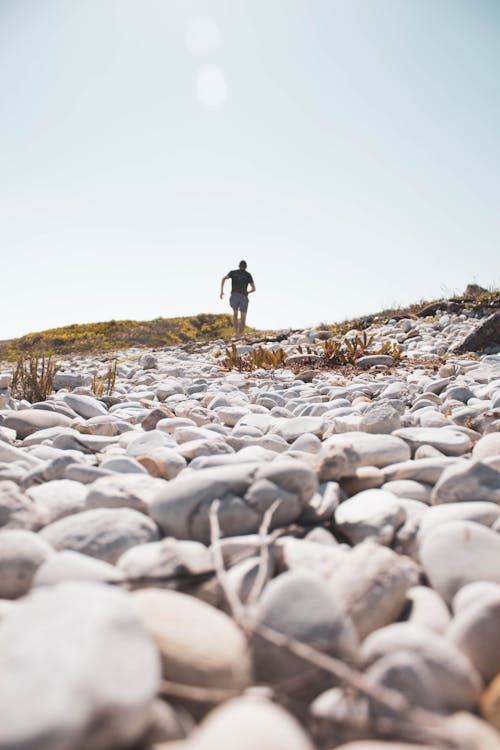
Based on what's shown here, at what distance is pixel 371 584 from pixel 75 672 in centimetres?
66

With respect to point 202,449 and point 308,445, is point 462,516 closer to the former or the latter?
point 308,445

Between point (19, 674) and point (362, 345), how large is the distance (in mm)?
6363

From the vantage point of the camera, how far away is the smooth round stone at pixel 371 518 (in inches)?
56.6

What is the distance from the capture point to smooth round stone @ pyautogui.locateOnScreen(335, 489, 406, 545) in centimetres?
144

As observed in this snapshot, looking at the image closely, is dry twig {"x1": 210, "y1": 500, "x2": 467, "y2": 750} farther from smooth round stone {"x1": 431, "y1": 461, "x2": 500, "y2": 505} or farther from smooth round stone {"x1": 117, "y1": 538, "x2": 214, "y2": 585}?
smooth round stone {"x1": 431, "y1": 461, "x2": 500, "y2": 505}

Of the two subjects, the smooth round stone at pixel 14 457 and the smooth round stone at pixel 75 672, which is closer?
the smooth round stone at pixel 75 672

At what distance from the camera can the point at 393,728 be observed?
74 centimetres

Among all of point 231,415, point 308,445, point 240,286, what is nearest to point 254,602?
point 308,445

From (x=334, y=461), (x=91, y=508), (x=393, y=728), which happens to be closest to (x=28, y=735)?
(x=393, y=728)

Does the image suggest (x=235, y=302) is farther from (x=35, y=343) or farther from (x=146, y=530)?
(x=146, y=530)

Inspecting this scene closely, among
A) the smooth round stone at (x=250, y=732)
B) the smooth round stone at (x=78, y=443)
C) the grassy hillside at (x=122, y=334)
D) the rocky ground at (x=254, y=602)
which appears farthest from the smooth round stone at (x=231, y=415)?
the grassy hillside at (x=122, y=334)

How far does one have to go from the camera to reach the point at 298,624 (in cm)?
92

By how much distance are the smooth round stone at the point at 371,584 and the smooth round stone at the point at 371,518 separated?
0.19 metres

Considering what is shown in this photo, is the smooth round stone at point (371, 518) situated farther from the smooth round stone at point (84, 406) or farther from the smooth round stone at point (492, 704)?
the smooth round stone at point (84, 406)
